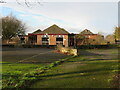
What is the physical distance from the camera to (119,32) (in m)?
38.6

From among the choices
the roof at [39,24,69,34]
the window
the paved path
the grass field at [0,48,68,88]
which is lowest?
the grass field at [0,48,68,88]

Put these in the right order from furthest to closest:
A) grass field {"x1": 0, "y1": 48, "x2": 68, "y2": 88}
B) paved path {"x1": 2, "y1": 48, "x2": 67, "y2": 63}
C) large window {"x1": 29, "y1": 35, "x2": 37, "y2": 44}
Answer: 1. large window {"x1": 29, "y1": 35, "x2": 37, "y2": 44}
2. paved path {"x1": 2, "y1": 48, "x2": 67, "y2": 63}
3. grass field {"x1": 0, "y1": 48, "x2": 68, "y2": 88}

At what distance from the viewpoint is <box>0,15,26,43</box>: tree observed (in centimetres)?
4172

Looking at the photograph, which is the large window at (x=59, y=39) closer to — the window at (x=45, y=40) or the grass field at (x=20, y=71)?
the window at (x=45, y=40)

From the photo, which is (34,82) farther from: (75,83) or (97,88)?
(97,88)

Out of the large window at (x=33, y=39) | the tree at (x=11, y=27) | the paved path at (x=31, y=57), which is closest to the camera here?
the paved path at (x=31, y=57)

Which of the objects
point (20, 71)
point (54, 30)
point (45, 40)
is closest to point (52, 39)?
point (45, 40)

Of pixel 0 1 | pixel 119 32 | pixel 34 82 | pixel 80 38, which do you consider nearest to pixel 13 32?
pixel 80 38

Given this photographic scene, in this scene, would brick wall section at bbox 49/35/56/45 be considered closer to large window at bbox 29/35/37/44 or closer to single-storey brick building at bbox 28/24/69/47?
single-storey brick building at bbox 28/24/69/47

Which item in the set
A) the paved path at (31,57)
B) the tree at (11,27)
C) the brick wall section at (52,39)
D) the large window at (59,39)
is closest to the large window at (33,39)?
the tree at (11,27)

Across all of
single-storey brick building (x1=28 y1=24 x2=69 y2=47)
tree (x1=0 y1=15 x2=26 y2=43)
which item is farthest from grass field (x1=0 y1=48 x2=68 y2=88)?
tree (x1=0 y1=15 x2=26 y2=43)

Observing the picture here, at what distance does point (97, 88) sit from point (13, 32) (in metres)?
42.1

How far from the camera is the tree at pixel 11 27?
41.7 m

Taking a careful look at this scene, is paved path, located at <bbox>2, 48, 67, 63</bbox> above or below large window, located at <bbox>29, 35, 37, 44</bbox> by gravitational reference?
below
